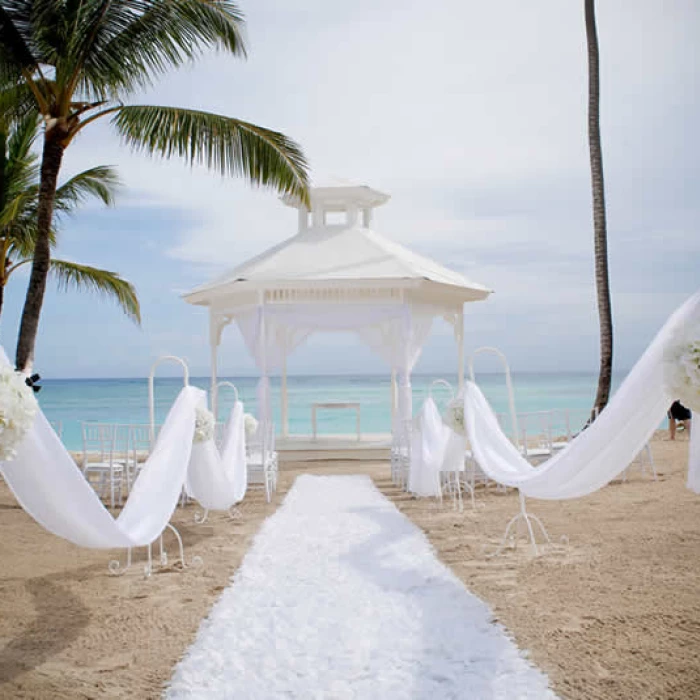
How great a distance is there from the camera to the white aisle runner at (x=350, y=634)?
3.26 meters

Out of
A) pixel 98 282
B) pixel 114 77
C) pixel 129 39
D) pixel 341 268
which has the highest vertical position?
pixel 129 39

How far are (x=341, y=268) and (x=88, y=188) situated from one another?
172 inches

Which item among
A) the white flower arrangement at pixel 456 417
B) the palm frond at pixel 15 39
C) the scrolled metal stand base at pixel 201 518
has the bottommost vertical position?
the scrolled metal stand base at pixel 201 518

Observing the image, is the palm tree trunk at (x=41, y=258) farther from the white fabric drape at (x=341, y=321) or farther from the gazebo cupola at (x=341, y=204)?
the gazebo cupola at (x=341, y=204)

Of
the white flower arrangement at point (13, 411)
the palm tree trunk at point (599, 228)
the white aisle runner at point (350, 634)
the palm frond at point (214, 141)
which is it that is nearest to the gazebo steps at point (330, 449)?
the palm tree trunk at point (599, 228)

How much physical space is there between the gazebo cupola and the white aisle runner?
28.6ft

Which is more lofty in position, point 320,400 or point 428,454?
point 428,454

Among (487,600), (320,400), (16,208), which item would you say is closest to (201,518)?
(487,600)

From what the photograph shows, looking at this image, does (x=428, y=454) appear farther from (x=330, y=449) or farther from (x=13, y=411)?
(x=13, y=411)

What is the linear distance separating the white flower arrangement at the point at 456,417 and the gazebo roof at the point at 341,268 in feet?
15.7

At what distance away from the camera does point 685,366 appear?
10.6ft

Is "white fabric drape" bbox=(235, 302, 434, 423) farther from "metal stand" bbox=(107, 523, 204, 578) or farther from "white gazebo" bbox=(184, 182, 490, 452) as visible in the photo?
"metal stand" bbox=(107, 523, 204, 578)

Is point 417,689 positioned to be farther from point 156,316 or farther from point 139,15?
point 156,316

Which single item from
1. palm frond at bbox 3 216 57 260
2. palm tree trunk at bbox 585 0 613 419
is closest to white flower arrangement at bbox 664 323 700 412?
palm tree trunk at bbox 585 0 613 419
